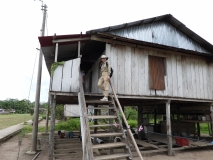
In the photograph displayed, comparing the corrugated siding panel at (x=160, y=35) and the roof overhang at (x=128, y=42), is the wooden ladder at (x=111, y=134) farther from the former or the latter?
the corrugated siding panel at (x=160, y=35)

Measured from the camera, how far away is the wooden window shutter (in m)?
8.62

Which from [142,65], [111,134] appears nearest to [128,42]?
[142,65]

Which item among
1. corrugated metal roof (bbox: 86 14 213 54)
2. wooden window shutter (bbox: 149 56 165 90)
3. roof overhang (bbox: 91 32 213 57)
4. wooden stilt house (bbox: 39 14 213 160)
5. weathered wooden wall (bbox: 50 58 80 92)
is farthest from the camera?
corrugated metal roof (bbox: 86 14 213 54)

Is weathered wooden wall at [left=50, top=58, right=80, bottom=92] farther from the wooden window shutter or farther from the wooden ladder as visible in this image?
the wooden window shutter

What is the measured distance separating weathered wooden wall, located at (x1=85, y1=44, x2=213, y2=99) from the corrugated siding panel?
2.97 feet

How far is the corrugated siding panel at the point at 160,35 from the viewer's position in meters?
9.01

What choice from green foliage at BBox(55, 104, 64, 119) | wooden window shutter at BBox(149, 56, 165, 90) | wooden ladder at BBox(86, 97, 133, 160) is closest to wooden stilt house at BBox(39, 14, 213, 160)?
wooden window shutter at BBox(149, 56, 165, 90)

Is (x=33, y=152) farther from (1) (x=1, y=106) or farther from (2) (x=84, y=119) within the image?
(1) (x=1, y=106)

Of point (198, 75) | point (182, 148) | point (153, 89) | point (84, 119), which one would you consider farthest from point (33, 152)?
point (198, 75)

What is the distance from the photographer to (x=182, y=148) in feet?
30.8

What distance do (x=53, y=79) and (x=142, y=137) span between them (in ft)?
27.4

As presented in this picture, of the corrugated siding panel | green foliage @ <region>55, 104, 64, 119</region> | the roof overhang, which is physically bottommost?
green foliage @ <region>55, 104, 64, 119</region>

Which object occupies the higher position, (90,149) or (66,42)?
(66,42)

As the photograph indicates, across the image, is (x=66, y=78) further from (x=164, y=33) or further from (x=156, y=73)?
(x=164, y=33)
